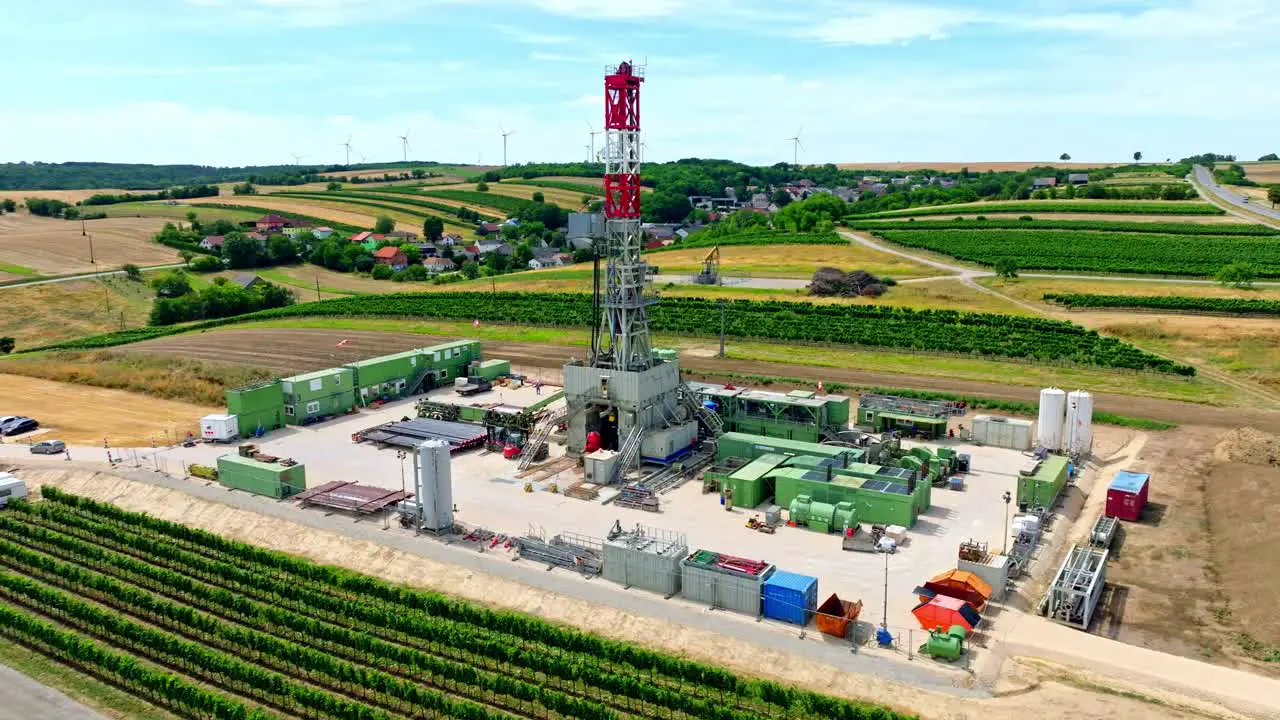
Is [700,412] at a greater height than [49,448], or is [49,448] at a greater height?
[700,412]

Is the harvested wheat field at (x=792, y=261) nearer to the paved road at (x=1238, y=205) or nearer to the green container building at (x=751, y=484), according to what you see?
the paved road at (x=1238, y=205)

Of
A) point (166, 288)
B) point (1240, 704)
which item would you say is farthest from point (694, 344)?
point (166, 288)

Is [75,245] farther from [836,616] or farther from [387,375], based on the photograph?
[836,616]

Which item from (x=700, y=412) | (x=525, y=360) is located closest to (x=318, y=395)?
(x=525, y=360)

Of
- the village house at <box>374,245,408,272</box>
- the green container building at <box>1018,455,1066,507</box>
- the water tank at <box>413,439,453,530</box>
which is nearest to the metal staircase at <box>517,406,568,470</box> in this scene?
the water tank at <box>413,439,453,530</box>

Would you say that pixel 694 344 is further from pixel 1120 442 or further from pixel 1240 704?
pixel 1240 704

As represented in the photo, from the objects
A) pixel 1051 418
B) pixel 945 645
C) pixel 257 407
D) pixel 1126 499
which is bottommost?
pixel 945 645

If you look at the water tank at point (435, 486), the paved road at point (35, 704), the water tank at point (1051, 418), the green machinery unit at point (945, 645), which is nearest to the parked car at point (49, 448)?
the paved road at point (35, 704)
